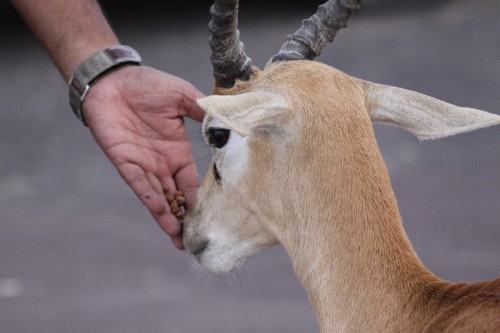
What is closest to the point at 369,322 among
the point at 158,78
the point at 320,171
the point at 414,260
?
the point at 414,260

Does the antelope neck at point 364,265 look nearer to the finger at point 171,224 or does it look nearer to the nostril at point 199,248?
the nostril at point 199,248

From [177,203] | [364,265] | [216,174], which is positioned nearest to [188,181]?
[177,203]

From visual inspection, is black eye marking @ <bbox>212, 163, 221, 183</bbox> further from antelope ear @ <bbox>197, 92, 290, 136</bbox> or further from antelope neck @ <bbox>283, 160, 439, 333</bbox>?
antelope neck @ <bbox>283, 160, 439, 333</bbox>

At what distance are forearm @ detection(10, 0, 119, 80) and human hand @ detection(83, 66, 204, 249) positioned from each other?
17cm

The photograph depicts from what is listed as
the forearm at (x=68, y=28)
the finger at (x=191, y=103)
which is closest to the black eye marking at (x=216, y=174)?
the finger at (x=191, y=103)

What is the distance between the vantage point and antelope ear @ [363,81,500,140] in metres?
3.15

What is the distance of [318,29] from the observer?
3400 millimetres

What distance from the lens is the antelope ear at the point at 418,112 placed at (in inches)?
124

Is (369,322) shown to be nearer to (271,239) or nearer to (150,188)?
(271,239)

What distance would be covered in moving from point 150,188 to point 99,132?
300 millimetres

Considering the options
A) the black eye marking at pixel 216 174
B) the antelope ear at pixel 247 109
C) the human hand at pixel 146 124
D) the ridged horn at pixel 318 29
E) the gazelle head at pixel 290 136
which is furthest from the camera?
the human hand at pixel 146 124

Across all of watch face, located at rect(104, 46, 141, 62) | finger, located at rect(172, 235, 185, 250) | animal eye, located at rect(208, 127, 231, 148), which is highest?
animal eye, located at rect(208, 127, 231, 148)

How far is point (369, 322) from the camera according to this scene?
290 centimetres

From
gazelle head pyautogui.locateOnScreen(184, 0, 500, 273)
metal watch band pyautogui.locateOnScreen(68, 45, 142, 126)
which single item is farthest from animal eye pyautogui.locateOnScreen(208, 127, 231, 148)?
metal watch band pyautogui.locateOnScreen(68, 45, 142, 126)
